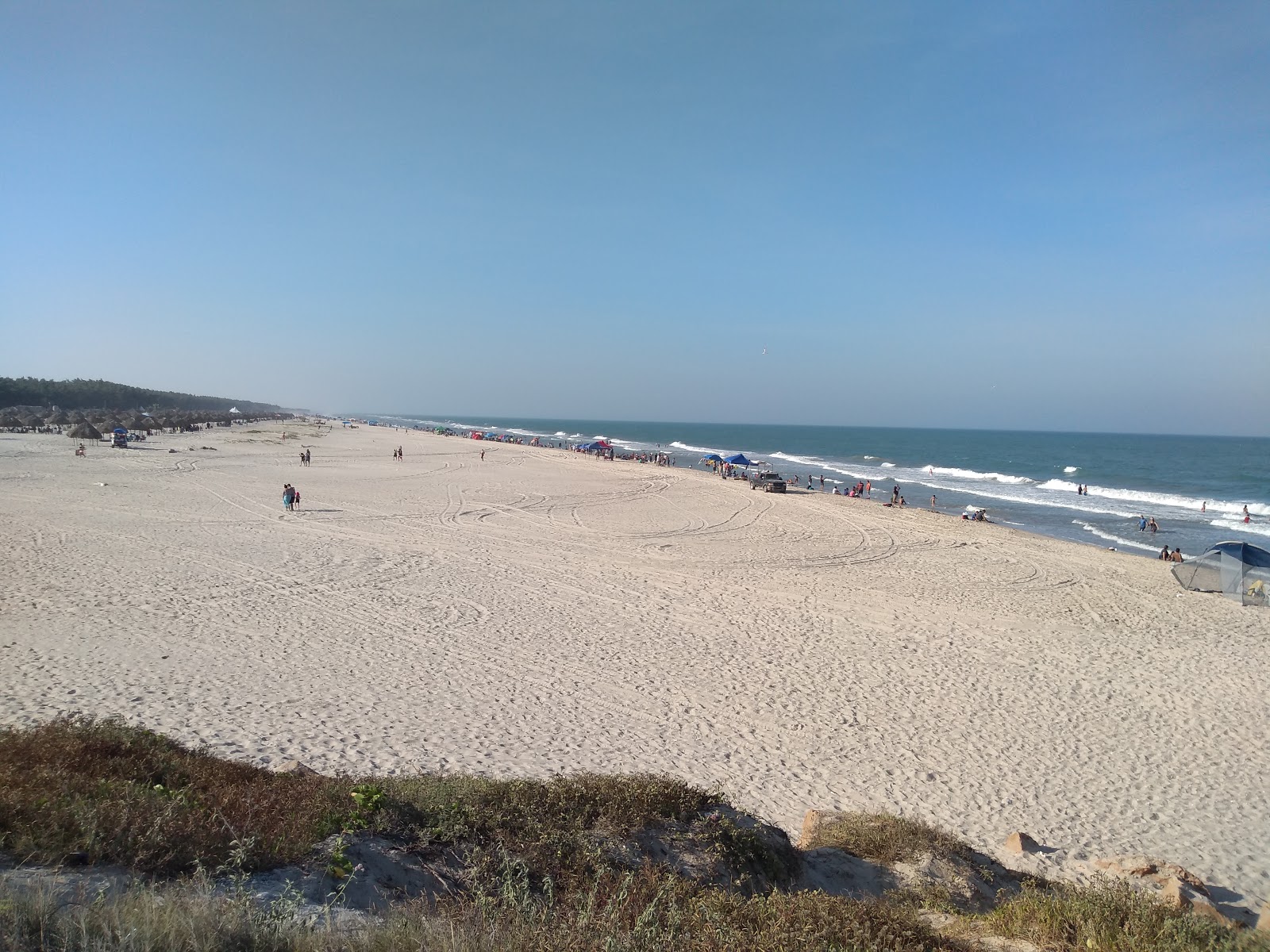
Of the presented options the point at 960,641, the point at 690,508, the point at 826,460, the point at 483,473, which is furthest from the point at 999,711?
the point at 826,460

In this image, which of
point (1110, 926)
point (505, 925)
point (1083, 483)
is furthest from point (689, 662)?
point (1083, 483)

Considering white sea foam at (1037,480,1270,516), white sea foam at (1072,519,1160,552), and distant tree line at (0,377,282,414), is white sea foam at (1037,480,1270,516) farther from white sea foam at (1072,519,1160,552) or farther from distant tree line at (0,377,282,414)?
distant tree line at (0,377,282,414)

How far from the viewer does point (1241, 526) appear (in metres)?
30.1

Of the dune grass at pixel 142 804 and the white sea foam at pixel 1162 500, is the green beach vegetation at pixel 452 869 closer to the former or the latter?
the dune grass at pixel 142 804

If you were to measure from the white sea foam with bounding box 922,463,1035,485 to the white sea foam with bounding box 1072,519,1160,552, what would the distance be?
846 inches

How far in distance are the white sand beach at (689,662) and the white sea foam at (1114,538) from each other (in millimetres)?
5146

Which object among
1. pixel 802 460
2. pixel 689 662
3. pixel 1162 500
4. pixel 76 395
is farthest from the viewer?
pixel 76 395

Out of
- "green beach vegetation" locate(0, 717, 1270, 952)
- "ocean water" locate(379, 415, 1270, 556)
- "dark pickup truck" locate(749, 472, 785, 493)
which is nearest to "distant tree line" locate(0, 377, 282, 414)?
"ocean water" locate(379, 415, 1270, 556)

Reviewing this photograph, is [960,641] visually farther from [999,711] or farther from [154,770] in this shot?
[154,770]

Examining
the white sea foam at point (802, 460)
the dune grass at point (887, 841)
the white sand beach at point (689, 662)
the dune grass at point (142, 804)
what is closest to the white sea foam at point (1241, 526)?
the white sand beach at point (689, 662)

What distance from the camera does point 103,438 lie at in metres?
47.1

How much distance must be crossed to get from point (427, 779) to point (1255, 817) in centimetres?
803

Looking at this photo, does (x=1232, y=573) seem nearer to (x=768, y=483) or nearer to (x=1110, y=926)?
(x=1110, y=926)

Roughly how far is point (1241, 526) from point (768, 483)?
65.5ft
